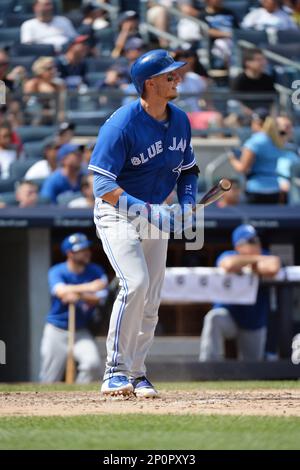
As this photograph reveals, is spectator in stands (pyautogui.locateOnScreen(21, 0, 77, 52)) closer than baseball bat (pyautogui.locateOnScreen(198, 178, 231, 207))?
No

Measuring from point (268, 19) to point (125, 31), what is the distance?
80.5 inches

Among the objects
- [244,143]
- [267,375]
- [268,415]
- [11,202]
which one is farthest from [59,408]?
[244,143]

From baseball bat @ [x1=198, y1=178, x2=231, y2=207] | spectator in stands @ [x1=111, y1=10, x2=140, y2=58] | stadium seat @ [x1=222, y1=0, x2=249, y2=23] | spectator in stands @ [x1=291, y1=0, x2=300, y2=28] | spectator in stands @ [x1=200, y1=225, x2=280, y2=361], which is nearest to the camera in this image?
baseball bat @ [x1=198, y1=178, x2=231, y2=207]

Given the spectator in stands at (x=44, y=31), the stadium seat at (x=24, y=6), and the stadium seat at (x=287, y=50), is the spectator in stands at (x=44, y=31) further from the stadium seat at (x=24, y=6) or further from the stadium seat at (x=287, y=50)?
the stadium seat at (x=287, y=50)

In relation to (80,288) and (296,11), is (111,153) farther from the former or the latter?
(296,11)

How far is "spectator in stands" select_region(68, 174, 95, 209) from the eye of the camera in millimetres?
11453

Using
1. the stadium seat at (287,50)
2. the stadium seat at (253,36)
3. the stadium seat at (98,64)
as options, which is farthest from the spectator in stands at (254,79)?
the stadium seat at (98,64)

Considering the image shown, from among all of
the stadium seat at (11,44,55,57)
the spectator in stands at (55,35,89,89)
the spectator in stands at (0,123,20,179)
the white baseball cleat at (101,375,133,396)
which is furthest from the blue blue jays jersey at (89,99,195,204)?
the stadium seat at (11,44,55,57)

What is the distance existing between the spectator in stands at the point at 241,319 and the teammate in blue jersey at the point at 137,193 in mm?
4078

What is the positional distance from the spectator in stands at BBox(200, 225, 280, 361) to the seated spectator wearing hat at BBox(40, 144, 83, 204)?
1877 millimetres

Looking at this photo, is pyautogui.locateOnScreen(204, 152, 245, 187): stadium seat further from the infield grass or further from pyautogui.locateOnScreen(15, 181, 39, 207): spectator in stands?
the infield grass

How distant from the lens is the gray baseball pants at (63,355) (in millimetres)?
10844

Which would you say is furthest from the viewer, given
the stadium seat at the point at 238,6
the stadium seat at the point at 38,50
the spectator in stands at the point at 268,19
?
the stadium seat at the point at 238,6

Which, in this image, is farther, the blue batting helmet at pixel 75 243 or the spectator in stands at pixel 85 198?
the spectator in stands at pixel 85 198
